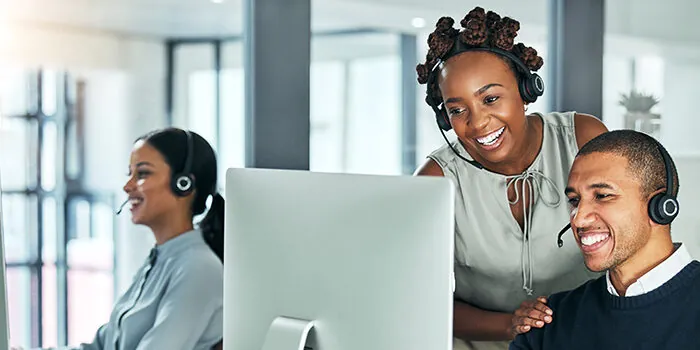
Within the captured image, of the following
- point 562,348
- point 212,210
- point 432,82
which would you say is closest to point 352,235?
point 562,348

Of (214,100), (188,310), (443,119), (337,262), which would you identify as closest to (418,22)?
(214,100)

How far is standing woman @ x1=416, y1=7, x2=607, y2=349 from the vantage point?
2029 millimetres

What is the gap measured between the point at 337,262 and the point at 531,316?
66cm

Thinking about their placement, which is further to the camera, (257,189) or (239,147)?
A: (239,147)

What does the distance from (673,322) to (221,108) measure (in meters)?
1.40

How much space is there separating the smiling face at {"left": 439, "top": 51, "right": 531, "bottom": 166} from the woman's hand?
0.37m

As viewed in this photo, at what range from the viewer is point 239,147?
→ 258 centimetres

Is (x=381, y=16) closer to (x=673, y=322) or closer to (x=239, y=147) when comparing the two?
(x=239, y=147)

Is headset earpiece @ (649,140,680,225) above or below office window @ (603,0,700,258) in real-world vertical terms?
below

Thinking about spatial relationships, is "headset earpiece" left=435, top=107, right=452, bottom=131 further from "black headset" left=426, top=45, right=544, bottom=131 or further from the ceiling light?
the ceiling light

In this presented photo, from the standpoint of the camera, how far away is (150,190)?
2.40m

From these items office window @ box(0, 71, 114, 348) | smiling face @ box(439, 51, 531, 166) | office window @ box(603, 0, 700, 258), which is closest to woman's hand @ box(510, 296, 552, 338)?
smiling face @ box(439, 51, 531, 166)

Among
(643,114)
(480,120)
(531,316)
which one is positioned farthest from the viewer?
(643,114)

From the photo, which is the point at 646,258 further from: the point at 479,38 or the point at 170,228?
the point at 170,228
